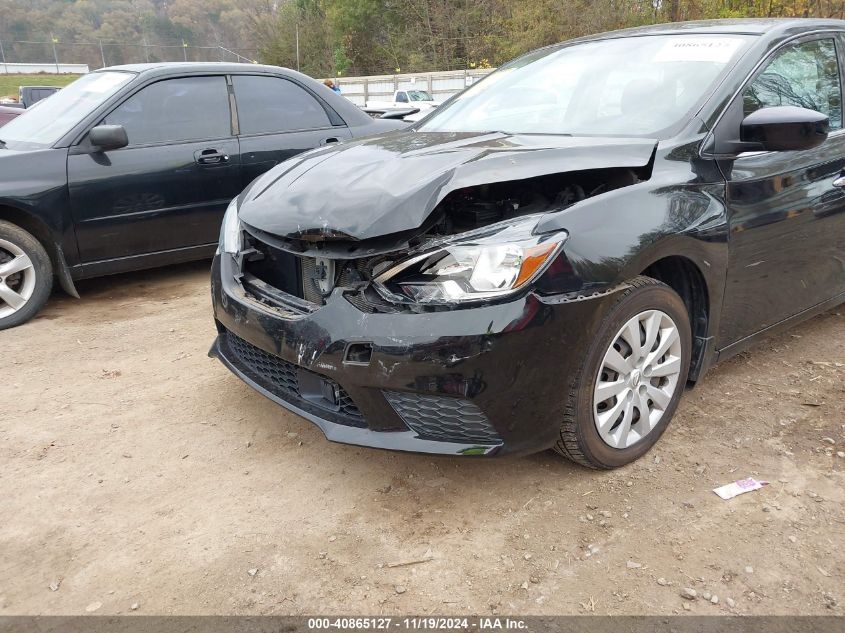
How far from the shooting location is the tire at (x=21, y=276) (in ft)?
13.9

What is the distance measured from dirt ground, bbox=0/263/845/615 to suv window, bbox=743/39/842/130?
1336 millimetres

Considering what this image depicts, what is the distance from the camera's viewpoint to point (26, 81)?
45.0m

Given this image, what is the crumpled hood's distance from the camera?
2.33m

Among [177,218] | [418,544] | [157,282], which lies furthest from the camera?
[157,282]

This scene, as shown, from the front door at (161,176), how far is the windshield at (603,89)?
2030 mm

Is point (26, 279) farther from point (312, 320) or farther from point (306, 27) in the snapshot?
point (306, 27)

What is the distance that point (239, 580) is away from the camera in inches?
82.5

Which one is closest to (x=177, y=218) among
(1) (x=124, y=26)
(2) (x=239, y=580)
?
(2) (x=239, y=580)

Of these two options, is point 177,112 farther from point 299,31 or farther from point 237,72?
point 299,31

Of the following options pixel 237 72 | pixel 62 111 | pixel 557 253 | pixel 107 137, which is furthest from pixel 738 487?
pixel 62 111

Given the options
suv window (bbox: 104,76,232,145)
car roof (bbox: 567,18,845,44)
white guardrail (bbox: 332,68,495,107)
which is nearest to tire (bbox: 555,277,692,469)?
car roof (bbox: 567,18,845,44)

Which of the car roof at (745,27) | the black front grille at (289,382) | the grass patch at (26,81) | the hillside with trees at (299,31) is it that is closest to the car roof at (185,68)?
the black front grille at (289,382)

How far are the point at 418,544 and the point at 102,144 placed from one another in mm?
3519

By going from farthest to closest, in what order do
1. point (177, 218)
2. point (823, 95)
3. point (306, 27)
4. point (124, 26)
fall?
point (124, 26) < point (306, 27) < point (177, 218) < point (823, 95)
